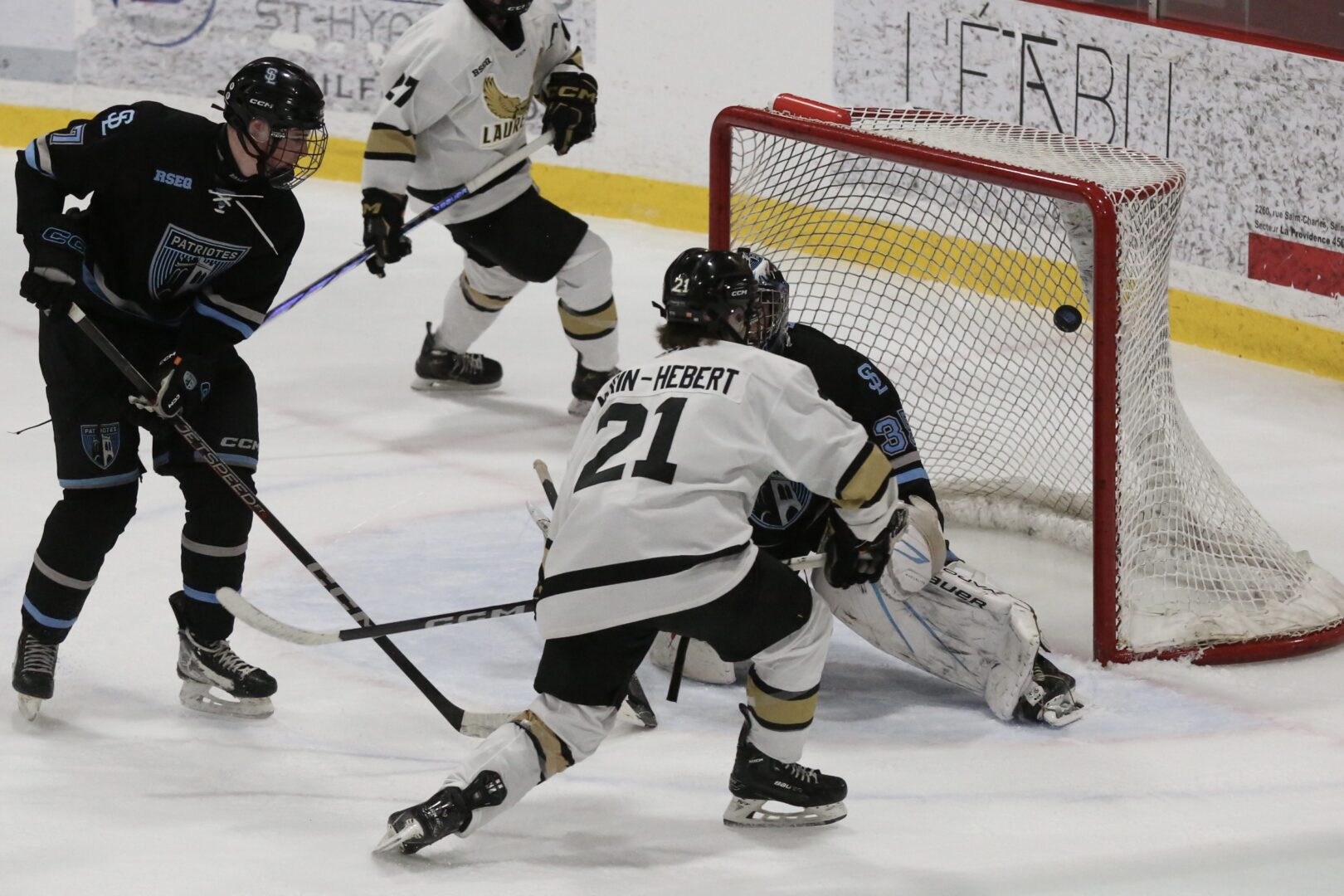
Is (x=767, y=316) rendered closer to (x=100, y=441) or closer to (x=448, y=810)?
(x=448, y=810)

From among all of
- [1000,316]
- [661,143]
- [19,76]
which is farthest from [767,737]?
[19,76]

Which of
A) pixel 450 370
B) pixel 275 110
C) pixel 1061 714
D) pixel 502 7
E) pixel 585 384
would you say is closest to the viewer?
pixel 275 110

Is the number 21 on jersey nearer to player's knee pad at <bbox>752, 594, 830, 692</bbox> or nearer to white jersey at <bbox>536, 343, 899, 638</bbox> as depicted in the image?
white jersey at <bbox>536, 343, 899, 638</bbox>

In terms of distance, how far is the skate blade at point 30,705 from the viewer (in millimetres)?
3262

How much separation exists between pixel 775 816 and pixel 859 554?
393 millimetres

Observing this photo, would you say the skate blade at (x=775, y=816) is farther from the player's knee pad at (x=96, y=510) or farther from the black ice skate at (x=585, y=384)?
the black ice skate at (x=585, y=384)

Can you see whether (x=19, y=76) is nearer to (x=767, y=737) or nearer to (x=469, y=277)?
(x=469, y=277)

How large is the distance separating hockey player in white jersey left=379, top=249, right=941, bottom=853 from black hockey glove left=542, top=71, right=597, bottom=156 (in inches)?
85.4

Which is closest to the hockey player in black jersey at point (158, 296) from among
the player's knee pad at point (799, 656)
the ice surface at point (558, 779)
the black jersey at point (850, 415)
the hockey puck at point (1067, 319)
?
the ice surface at point (558, 779)

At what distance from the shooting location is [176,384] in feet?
10.1

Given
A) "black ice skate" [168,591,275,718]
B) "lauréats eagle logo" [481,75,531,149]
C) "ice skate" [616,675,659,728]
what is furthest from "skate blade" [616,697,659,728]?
"lauréats eagle logo" [481,75,531,149]

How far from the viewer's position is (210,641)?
10.9ft

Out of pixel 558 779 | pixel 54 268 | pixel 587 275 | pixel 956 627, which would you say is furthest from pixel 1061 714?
pixel 587 275

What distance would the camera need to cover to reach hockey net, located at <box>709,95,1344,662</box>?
353 centimetres
